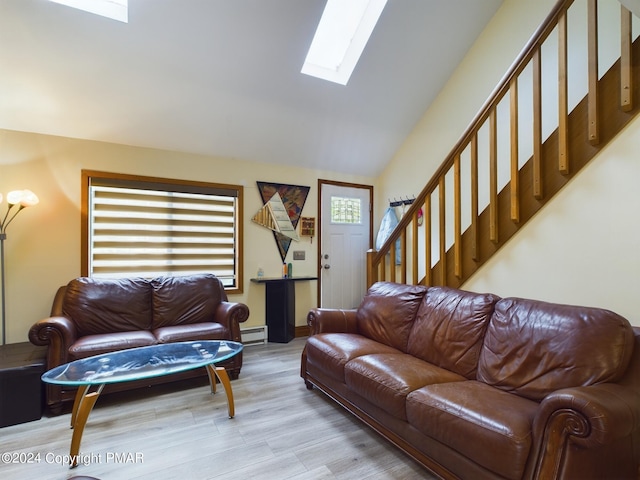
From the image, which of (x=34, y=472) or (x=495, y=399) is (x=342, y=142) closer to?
(x=495, y=399)

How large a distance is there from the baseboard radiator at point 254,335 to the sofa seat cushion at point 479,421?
8.99 feet

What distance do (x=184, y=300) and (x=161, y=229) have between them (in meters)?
0.94

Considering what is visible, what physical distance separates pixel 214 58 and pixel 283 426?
10.5 feet

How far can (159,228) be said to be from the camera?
375 centimetres

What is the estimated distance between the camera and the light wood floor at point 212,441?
1.80 metres

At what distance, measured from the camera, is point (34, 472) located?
1.80 meters

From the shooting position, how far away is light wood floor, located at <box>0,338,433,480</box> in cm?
180

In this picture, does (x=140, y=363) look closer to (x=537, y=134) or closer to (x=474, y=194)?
(x=474, y=194)

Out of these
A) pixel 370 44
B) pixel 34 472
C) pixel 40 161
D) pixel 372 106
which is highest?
pixel 370 44

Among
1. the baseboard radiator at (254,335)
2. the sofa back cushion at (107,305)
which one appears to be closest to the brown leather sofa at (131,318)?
the sofa back cushion at (107,305)

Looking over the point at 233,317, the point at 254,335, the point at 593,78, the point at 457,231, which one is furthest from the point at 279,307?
the point at 593,78

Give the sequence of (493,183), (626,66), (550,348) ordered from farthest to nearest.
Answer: (493,183) < (626,66) < (550,348)

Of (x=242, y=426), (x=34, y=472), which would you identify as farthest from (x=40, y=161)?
(x=242, y=426)

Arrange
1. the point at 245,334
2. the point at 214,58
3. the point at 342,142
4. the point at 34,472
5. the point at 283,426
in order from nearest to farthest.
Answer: the point at 34,472
the point at 283,426
the point at 214,58
the point at 245,334
the point at 342,142
